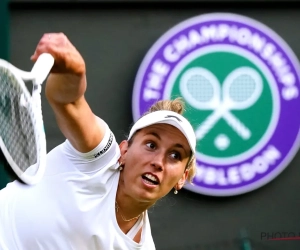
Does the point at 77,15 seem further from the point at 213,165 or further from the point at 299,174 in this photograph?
the point at 299,174

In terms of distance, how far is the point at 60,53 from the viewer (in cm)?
244

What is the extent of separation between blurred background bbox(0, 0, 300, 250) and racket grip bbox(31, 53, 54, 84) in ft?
8.45

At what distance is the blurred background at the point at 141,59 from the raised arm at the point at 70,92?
6.97ft

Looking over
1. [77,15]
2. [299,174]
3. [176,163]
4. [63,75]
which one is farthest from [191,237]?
[63,75]

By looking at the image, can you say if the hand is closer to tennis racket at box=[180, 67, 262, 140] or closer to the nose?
the nose

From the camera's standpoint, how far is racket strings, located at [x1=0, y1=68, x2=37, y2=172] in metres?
2.42

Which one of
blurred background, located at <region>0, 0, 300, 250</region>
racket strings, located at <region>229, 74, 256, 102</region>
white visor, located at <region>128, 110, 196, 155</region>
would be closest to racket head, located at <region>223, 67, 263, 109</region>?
racket strings, located at <region>229, 74, 256, 102</region>

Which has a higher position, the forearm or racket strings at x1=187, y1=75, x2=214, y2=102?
the forearm

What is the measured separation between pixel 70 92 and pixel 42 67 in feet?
0.95

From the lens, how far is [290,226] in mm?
5137

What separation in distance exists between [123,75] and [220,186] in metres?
0.80

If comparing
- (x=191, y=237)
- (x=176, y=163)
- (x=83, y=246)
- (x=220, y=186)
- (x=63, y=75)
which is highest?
(x=63, y=75)

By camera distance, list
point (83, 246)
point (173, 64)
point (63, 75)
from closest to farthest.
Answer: point (63, 75), point (83, 246), point (173, 64)

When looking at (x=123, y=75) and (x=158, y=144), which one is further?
(x=123, y=75)
